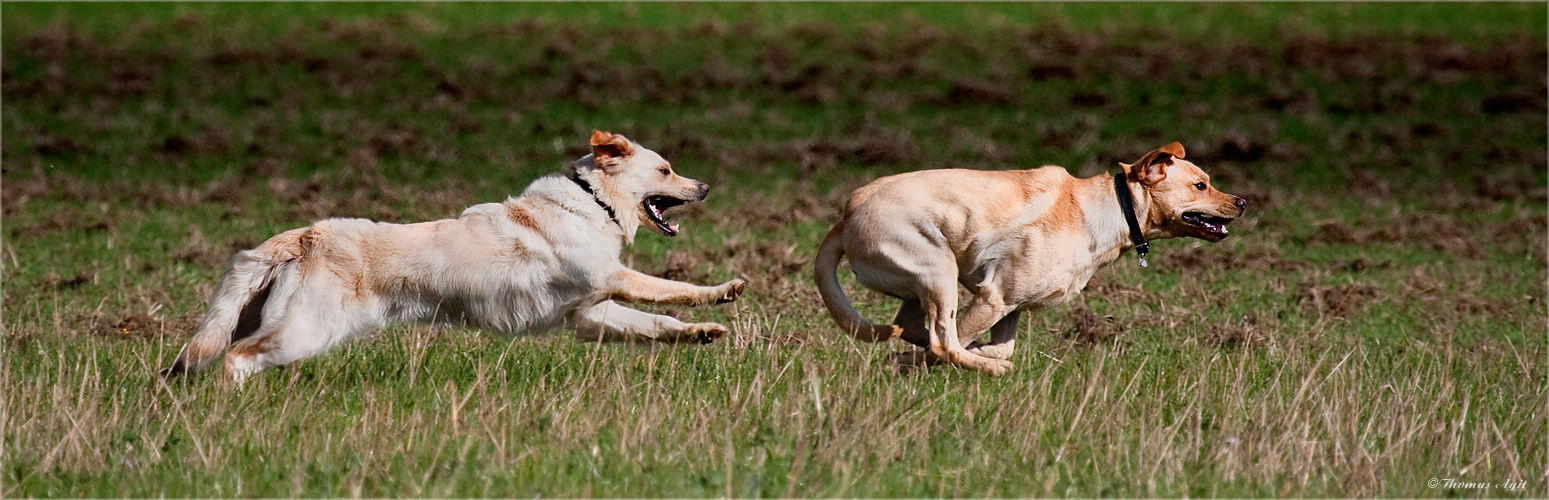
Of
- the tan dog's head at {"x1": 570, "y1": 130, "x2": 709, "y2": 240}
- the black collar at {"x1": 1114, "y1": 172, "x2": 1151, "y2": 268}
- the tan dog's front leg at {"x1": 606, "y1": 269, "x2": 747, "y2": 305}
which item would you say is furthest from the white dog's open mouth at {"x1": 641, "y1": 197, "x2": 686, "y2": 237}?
the black collar at {"x1": 1114, "y1": 172, "x2": 1151, "y2": 268}

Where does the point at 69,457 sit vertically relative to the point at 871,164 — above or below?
above

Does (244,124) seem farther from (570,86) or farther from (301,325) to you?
(301,325)

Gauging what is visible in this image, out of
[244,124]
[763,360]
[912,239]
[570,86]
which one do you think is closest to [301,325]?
[763,360]

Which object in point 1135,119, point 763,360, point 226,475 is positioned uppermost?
point 226,475

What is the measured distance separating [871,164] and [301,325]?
34.3 ft

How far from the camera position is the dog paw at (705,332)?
22.5 feet

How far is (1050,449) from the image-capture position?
5.70 m

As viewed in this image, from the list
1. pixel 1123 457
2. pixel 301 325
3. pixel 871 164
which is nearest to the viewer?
pixel 1123 457

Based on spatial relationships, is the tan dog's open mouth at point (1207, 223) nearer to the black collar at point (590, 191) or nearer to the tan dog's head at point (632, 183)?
the tan dog's head at point (632, 183)

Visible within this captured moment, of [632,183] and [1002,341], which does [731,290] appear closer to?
[632,183]

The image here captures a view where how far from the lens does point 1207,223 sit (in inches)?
289

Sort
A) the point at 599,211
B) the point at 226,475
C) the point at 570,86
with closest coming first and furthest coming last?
the point at 226,475
the point at 599,211
the point at 570,86

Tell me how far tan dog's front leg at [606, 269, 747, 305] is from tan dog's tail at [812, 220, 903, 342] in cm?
54

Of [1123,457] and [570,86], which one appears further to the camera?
[570,86]
